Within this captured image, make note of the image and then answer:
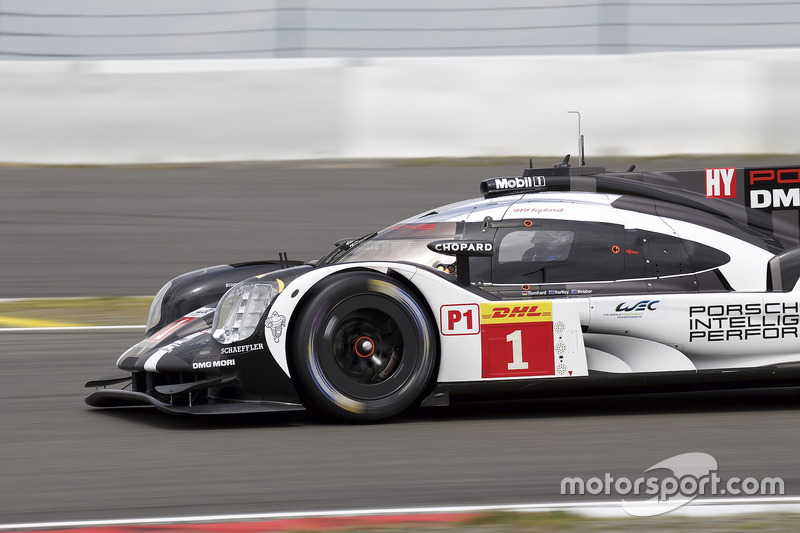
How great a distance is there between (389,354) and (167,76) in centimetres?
803

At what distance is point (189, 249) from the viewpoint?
10867 mm

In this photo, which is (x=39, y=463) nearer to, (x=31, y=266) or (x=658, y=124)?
(x=31, y=266)

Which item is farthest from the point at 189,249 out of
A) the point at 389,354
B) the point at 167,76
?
the point at 389,354

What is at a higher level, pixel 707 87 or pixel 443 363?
pixel 707 87

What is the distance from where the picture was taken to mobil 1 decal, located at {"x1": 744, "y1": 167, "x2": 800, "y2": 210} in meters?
6.00

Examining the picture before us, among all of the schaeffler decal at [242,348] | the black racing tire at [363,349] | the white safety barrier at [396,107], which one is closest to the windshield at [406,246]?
the black racing tire at [363,349]

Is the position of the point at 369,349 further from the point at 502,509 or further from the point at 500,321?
the point at 502,509

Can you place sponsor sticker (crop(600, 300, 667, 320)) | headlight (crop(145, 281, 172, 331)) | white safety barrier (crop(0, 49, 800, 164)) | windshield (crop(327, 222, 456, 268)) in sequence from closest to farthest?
sponsor sticker (crop(600, 300, 667, 320)) → windshield (crop(327, 222, 456, 268)) → headlight (crop(145, 281, 172, 331)) → white safety barrier (crop(0, 49, 800, 164))

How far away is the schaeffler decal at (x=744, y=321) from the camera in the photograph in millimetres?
5215

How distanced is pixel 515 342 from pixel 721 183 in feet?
5.74

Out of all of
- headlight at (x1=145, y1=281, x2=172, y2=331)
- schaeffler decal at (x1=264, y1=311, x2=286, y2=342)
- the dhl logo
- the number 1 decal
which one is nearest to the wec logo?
the dhl logo

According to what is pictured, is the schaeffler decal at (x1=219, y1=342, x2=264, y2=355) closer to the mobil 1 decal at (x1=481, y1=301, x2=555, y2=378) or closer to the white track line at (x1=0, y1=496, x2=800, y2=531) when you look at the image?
the mobil 1 decal at (x1=481, y1=301, x2=555, y2=378)

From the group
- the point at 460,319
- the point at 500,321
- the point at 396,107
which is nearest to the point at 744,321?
the point at 500,321

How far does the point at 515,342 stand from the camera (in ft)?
16.7
